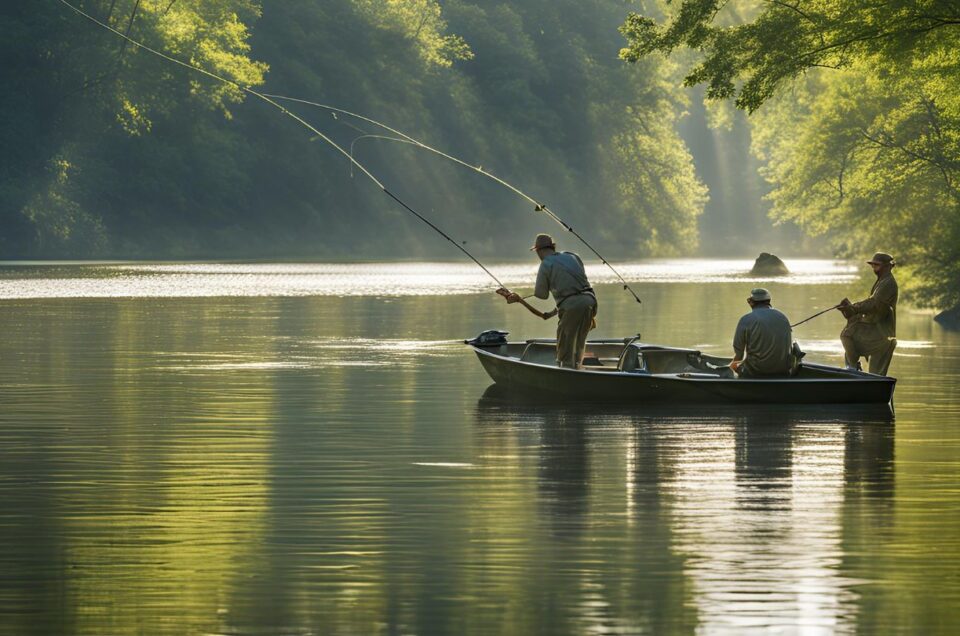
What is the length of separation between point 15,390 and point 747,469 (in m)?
10.2


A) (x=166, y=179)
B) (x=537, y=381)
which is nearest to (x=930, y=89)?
(x=537, y=381)

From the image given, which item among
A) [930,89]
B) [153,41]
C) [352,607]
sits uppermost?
[153,41]

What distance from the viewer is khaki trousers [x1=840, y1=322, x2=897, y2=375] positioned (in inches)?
842

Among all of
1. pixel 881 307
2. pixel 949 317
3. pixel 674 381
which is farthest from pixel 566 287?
pixel 949 317

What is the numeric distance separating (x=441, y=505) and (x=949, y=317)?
29.3 m

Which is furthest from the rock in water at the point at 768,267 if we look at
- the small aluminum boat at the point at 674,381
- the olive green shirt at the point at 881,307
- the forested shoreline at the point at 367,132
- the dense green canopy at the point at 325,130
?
the olive green shirt at the point at 881,307

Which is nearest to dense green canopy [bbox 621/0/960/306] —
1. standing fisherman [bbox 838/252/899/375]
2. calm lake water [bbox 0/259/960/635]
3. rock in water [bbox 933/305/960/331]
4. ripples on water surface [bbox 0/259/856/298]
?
rock in water [bbox 933/305/960/331]

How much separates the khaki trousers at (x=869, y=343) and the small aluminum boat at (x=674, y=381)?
1205 millimetres

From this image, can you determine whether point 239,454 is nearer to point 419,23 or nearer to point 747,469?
point 747,469

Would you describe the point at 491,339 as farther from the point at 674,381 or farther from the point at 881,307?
the point at 881,307

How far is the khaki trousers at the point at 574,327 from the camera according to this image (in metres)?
20.9

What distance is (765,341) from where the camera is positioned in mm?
19766

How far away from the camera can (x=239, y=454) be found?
16.1 m

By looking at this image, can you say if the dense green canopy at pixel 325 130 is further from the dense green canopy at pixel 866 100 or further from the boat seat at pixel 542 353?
the boat seat at pixel 542 353
